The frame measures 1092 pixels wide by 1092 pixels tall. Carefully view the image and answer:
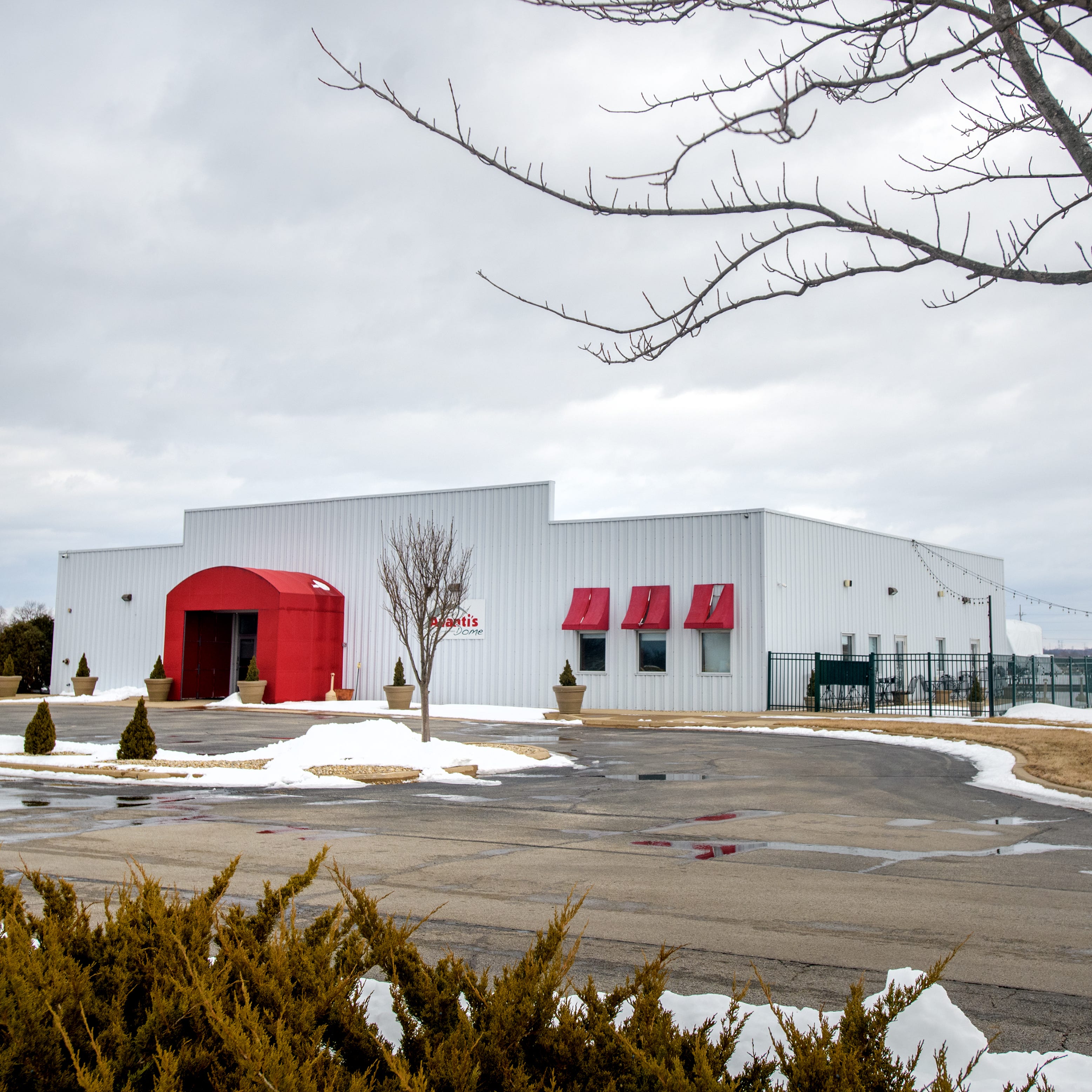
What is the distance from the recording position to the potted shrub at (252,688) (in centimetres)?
3825

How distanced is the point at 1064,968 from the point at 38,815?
10382mm

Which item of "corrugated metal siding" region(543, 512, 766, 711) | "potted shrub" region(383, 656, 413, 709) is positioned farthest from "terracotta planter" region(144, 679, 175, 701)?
"corrugated metal siding" region(543, 512, 766, 711)

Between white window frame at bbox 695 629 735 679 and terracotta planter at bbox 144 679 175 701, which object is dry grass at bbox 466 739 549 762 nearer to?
white window frame at bbox 695 629 735 679

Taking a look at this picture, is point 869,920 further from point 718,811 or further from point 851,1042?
point 718,811

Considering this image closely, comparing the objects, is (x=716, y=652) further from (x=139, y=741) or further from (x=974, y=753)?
(x=139, y=741)

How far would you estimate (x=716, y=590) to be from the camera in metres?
35.0

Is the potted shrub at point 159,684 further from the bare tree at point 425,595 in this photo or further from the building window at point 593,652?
the building window at point 593,652

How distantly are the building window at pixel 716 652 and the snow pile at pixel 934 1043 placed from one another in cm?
3064

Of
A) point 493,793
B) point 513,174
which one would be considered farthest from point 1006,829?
point 513,174

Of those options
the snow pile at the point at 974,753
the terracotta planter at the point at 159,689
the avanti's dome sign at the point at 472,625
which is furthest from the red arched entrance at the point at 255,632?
the snow pile at the point at 974,753

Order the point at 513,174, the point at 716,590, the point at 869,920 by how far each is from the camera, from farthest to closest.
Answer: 1. the point at 716,590
2. the point at 869,920
3. the point at 513,174

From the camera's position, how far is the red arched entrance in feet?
128

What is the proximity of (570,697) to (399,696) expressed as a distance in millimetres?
6055

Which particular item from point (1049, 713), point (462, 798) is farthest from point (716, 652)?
point (462, 798)
